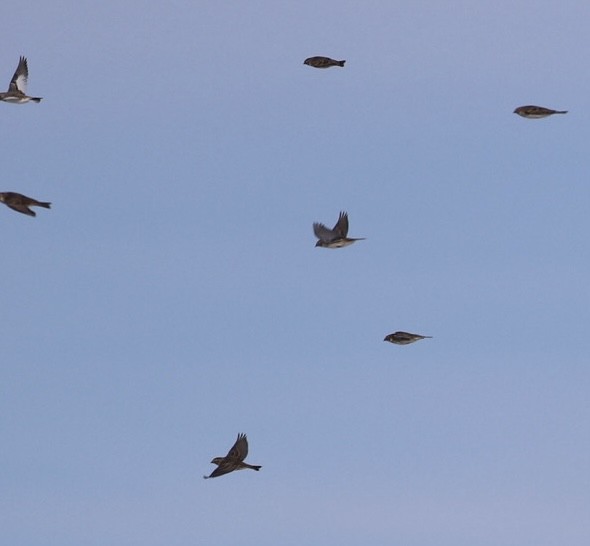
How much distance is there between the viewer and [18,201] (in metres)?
89.8

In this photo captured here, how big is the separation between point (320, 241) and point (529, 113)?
1793 cm

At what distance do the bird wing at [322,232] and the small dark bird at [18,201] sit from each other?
1089 inches

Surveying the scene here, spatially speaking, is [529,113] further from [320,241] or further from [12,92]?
[12,92]

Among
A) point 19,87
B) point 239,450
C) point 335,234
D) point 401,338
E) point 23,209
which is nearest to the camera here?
point 23,209

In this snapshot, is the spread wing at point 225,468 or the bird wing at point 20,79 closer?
the spread wing at point 225,468

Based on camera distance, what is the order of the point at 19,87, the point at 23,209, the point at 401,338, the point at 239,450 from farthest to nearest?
the point at 19,87, the point at 401,338, the point at 239,450, the point at 23,209

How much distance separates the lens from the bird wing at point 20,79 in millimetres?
124875

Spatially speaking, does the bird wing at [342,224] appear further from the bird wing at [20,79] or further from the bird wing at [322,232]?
the bird wing at [20,79]

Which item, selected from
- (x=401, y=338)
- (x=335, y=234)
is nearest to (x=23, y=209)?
(x=335, y=234)

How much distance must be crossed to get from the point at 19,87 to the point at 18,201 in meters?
37.7

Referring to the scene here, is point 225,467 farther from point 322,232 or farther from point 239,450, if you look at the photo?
point 322,232

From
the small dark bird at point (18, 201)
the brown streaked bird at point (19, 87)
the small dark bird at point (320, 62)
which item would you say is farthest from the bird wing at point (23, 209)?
the small dark bird at point (320, 62)

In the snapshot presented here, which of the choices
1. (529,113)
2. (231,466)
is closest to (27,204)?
(231,466)

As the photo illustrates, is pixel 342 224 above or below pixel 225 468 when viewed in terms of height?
above
